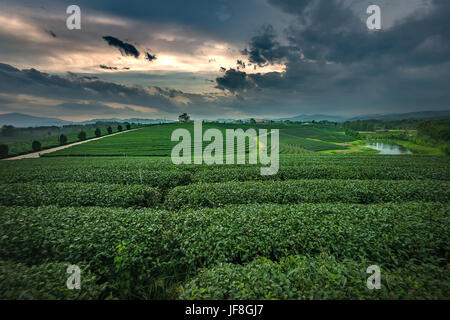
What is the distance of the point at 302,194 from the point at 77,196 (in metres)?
13.5

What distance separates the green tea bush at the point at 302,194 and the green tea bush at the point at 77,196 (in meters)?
1.70

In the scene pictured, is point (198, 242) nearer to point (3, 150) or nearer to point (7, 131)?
point (3, 150)

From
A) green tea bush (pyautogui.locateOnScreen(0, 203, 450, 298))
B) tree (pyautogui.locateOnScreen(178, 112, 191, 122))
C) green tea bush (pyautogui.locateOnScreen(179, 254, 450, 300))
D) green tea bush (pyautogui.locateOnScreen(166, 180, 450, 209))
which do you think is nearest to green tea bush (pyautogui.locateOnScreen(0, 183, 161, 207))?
green tea bush (pyautogui.locateOnScreen(166, 180, 450, 209))

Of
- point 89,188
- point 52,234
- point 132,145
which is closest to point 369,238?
point 52,234

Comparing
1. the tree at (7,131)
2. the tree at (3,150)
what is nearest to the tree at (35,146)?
the tree at (7,131)

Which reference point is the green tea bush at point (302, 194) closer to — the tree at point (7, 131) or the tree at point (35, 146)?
the tree at point (7, 131)

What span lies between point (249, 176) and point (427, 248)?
11013mm

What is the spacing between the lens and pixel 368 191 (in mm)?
10664

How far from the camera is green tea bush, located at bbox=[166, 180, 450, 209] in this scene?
A: 1012cm

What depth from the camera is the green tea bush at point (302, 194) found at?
10125 millimetres

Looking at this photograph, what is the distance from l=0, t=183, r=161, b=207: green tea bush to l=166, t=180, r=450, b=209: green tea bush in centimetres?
170

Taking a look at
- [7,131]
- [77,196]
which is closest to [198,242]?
[77,196]
